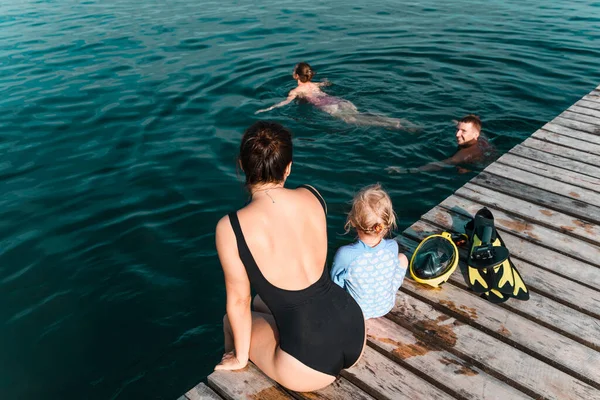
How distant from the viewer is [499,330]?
380 cm

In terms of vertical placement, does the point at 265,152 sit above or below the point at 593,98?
above

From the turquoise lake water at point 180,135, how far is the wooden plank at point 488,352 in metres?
1.99

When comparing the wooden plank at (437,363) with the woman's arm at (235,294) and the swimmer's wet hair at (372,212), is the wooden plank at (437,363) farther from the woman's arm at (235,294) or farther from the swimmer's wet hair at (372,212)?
the woman's arm at (235,294)

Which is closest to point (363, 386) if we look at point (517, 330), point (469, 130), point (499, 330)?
point (499, 330)

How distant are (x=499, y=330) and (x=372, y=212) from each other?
1365 millimetres

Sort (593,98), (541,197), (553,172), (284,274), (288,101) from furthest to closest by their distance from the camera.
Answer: (288,101)
(593,98)
(553,172)
(541,197)
(284,274)

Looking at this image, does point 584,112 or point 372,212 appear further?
point 584,112

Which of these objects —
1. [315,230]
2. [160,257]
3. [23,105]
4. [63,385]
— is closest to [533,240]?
[315,230]

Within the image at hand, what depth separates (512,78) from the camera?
11.0 metres

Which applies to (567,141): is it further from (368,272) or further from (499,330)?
(368,272)

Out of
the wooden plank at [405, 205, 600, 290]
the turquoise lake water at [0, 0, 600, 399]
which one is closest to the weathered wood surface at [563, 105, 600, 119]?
the turquoise lake water at [0, 0, 600, 399]

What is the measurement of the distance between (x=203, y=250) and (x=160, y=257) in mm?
514

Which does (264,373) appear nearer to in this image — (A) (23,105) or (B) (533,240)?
(B) (533,240)

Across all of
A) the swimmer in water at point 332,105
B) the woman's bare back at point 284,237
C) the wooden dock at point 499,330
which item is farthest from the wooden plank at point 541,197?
the woman's bare back at point 284,237
